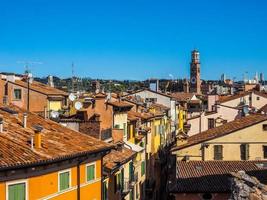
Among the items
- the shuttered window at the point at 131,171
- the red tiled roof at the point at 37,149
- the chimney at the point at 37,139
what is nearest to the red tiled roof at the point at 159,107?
the shuttered window at the point at 131,171

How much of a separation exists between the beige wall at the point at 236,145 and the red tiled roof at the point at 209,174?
903 mm

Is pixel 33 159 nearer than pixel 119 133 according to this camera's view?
Yes

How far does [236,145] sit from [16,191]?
77.9ft

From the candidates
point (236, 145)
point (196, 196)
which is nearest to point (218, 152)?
point (236, 145)

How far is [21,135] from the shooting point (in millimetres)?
27078

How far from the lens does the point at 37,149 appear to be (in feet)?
83.8

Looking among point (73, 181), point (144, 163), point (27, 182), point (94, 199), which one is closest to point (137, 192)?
point (144, 163)

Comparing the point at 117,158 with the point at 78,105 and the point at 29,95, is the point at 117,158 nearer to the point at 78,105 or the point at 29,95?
the point at 78,105

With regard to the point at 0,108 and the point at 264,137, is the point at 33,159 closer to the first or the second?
the point at 0,108

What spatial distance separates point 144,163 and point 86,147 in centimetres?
2855

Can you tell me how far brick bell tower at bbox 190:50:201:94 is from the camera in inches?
6517

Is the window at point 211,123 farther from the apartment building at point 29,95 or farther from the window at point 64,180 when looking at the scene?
the window at point 64,180

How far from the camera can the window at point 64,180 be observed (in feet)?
89.3

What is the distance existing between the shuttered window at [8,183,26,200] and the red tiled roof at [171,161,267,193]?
1574 cm
